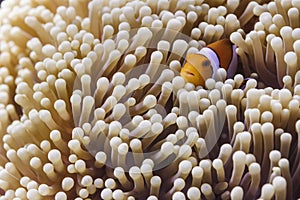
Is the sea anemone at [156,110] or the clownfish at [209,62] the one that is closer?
the sea anemone at [156,110]

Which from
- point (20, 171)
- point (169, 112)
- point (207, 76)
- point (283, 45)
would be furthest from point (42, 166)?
point (283, 45)

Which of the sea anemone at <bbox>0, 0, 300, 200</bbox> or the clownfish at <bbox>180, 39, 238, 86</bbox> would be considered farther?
the clownfish at <bbox>180, 39, 238, 86</bbox>

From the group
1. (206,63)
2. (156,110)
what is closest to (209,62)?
(206,63)

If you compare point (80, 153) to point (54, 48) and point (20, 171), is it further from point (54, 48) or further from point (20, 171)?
point (54, 48)

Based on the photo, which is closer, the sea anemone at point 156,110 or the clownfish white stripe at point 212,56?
the sea anemone at point 156,110
